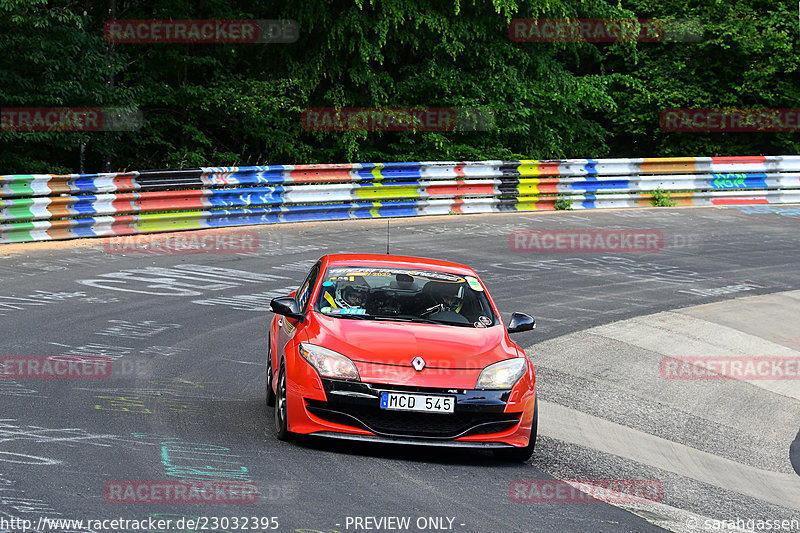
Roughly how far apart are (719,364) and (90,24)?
53.5 ft

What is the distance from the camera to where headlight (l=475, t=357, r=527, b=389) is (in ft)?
26.8

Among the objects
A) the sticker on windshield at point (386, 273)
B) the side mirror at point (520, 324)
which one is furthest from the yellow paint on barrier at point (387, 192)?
the side mirror at point (520, 324)

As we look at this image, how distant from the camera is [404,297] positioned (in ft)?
30.8

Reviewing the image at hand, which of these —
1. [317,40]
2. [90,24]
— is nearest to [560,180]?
[317,40]

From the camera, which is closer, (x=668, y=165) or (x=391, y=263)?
(x=391, y=263)

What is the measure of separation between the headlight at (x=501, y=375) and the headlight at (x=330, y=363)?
0.89 metres

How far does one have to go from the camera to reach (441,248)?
19.9 meters

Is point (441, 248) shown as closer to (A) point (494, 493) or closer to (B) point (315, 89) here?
(B) point (315, 89)

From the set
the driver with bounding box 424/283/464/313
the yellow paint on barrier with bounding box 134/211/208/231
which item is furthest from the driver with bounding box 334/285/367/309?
the yellow paint on barrier with bounding box 134/211/208/231

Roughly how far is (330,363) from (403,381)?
55 centimetres

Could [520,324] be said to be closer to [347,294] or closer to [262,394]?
[347,294]

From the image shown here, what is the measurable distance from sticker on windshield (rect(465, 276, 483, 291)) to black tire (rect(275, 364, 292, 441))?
5.95 ft

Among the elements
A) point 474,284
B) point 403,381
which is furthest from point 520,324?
point 403,381

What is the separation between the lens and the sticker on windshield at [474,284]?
31.5 ft
